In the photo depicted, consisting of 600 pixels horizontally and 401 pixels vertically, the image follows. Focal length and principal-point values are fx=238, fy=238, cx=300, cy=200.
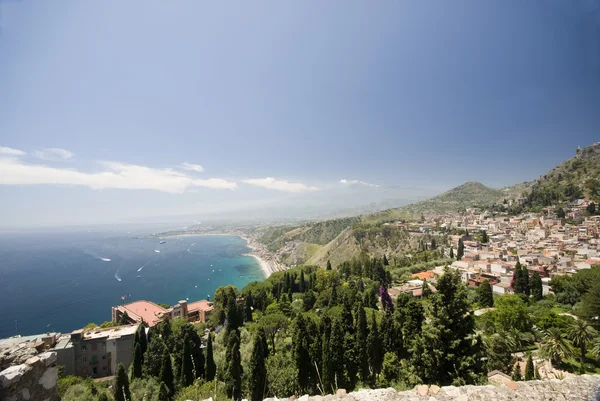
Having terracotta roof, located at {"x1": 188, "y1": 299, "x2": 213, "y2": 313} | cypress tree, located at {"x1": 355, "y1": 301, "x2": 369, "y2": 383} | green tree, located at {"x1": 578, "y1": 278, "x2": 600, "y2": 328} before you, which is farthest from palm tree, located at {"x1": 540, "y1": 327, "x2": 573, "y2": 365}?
terracotta roof, located at {"x1": 188, "y1": 299, "x2": 213, "y2": 313}

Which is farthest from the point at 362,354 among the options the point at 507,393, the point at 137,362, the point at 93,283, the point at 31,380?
the point at 93,283

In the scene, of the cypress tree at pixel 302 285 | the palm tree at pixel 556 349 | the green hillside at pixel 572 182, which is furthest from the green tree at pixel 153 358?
the green hillside at pixel 572 182

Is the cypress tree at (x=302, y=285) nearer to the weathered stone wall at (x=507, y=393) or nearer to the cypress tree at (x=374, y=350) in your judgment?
the cypress tree at (x=374, y=350)

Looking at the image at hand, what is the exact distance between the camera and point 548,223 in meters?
58.9

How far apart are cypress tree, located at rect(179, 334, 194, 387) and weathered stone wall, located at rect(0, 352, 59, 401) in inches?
560

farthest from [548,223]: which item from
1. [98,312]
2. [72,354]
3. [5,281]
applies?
[5,281]

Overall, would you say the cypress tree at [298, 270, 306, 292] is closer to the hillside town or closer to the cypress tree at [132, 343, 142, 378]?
the hillside town

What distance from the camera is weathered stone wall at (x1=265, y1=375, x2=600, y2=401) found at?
4174mm

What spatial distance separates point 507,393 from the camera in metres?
4.34

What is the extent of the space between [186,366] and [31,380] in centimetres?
1573

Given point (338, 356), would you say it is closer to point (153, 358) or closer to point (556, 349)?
point (556, 349)

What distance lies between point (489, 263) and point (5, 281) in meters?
109

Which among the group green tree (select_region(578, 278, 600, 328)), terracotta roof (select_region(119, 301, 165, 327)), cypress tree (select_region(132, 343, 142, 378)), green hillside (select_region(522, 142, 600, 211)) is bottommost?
terracotta roof (select_region(119, 301, 165, 327))

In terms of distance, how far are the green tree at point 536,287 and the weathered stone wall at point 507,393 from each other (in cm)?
3035
